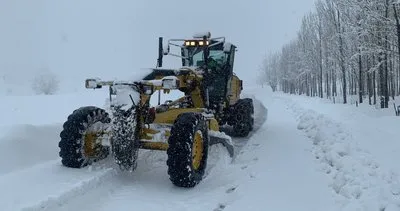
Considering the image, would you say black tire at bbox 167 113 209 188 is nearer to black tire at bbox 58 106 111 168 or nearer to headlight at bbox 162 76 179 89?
headlight at bbox 162 76 179 89

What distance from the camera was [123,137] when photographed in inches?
223

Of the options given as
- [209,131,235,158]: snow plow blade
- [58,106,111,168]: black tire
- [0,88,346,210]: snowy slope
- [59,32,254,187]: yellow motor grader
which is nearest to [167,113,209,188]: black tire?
[59,32,254,187]: yellow motor grader

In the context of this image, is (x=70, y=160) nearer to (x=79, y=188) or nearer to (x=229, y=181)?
(x=79, y=188)

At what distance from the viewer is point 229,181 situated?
6.22 m

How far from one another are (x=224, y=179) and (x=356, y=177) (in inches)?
78.7

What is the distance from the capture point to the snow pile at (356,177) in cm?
443

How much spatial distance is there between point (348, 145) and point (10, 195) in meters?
5.45

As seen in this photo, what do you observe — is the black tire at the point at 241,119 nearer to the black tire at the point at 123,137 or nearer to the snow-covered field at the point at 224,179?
the snow-covered field at the point at 224,179

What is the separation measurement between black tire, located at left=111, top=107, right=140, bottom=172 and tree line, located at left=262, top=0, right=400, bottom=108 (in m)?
14.9

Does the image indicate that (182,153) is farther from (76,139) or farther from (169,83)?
(76,139)

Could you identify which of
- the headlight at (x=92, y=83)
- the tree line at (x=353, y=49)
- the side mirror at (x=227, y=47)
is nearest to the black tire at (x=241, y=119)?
the side mirror at (x=227, y=47)

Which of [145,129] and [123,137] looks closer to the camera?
[123,137]

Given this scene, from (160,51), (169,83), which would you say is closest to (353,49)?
(160,51)

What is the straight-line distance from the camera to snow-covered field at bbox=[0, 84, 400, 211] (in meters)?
4.81
